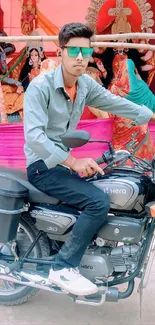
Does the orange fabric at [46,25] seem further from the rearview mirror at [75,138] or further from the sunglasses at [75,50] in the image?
the rearview mirror at [75,138]

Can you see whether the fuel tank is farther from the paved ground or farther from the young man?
the paved ground

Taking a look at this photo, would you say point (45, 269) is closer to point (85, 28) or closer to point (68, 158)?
point (68, 158)

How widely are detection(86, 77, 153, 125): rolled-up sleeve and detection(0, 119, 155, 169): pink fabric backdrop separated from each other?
2084 millimetres

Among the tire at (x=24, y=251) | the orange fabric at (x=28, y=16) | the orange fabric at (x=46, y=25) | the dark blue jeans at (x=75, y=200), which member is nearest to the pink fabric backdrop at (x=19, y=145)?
the tire at (x=24, y=251)

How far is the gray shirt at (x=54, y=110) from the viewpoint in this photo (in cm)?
240

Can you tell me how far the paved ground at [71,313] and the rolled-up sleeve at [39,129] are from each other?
1.08 m

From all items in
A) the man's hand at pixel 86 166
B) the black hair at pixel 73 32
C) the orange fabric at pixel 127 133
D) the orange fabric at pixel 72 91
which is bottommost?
the orange fabric at pixel 127 133

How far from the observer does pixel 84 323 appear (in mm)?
2842

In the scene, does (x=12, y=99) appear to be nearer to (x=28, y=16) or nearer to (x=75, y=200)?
(x=28, y=16)

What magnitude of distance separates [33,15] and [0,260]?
561 cm

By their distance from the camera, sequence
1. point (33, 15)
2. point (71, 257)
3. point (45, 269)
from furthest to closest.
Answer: point (33, 15)
point (45, 269)
point (71, 257)

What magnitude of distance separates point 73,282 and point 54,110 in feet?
3.26

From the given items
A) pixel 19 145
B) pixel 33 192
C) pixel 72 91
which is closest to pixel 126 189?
pixel 33 192

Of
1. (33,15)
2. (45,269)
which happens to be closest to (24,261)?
(45,269)
